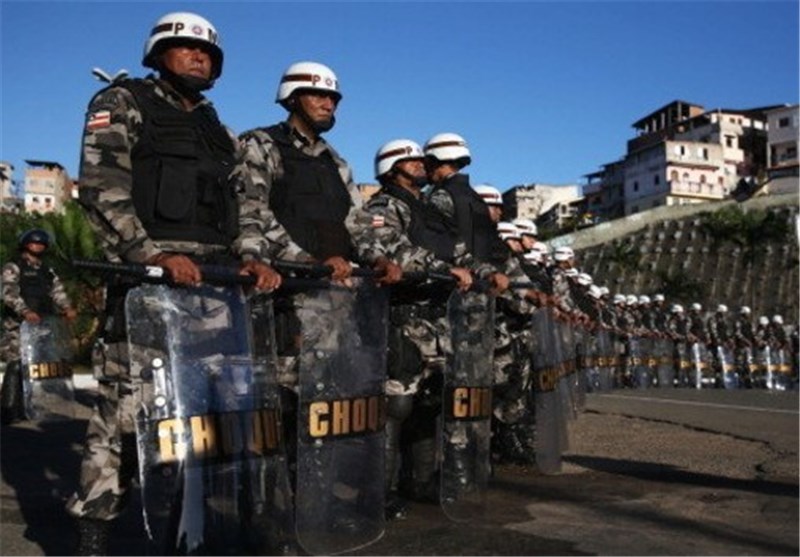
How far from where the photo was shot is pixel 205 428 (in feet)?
11.3

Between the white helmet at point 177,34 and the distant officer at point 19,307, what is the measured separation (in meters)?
6.34

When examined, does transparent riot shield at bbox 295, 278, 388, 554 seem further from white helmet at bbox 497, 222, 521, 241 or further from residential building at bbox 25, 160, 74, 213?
residential building at bbox 25, 160, 74, 213

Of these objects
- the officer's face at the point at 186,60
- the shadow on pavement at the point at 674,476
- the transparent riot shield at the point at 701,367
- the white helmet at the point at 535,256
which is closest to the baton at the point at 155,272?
the officer's face at the point at 186,60

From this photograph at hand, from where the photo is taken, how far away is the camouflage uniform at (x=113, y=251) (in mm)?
Answer: 3654

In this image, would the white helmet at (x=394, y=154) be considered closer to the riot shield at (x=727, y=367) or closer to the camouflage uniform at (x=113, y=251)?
the camouflage uniform at (x=113, y=251)

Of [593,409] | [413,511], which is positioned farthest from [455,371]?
[593,409]

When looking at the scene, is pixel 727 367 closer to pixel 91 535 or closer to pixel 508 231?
pixel 508 231

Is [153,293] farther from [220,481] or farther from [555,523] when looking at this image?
[555,523]

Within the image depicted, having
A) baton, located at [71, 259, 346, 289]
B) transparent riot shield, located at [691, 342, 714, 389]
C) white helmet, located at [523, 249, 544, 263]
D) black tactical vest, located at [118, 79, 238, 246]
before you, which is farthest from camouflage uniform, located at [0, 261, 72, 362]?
transparent riot shield, located at [691, 342, 714, 389]

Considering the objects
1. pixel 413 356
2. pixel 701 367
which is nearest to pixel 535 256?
pixel 413 356

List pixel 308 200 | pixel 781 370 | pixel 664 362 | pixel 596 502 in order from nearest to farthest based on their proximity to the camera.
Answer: pixel 308 200
pixel 596 502
pixel 664 362
pixel 781 370

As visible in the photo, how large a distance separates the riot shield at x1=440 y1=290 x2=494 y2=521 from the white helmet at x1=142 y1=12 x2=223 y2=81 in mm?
1932

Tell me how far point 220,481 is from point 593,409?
994 centimetres

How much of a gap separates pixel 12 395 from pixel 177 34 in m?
7.00
